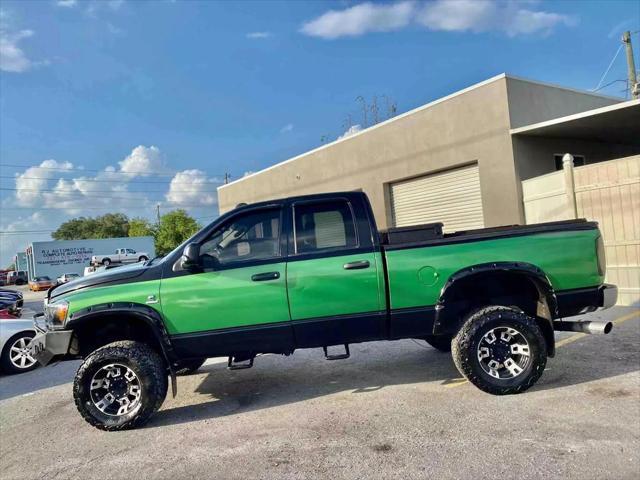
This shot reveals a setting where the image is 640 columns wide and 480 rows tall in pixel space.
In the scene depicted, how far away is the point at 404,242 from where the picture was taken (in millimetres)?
4816

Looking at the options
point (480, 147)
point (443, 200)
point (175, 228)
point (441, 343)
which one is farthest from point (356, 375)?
point (175, 228)

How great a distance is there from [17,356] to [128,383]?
3907 millimetres

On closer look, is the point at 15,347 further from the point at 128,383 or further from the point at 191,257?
the point at 191,257

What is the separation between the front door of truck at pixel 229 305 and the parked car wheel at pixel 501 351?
5.85ft

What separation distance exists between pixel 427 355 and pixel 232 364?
2.81 metres

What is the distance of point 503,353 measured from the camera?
4793 millimetres

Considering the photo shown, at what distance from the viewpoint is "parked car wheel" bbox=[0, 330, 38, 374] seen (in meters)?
7.17

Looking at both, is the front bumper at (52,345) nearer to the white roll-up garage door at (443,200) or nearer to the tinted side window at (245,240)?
the tinted side window at (245,240)

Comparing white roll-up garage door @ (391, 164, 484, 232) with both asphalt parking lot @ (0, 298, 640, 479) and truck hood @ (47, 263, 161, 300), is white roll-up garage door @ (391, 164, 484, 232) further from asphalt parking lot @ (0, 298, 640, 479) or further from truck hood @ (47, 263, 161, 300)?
truck hood @ (47, 263, 161, 300)

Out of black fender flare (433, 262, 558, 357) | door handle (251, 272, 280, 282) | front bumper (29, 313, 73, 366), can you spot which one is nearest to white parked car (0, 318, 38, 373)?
front bumper (29, 313, 73, 366)

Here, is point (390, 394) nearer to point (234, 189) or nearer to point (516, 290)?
point (516, 290)

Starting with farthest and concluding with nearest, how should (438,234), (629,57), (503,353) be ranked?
1. (629,57)
2. (438,234)
3. (503,353)

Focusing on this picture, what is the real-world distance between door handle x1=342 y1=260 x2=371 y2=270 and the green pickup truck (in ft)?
0.03

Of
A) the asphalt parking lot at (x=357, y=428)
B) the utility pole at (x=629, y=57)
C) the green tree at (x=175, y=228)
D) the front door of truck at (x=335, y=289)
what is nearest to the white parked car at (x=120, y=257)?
the green tree at (x=175, y=228)
